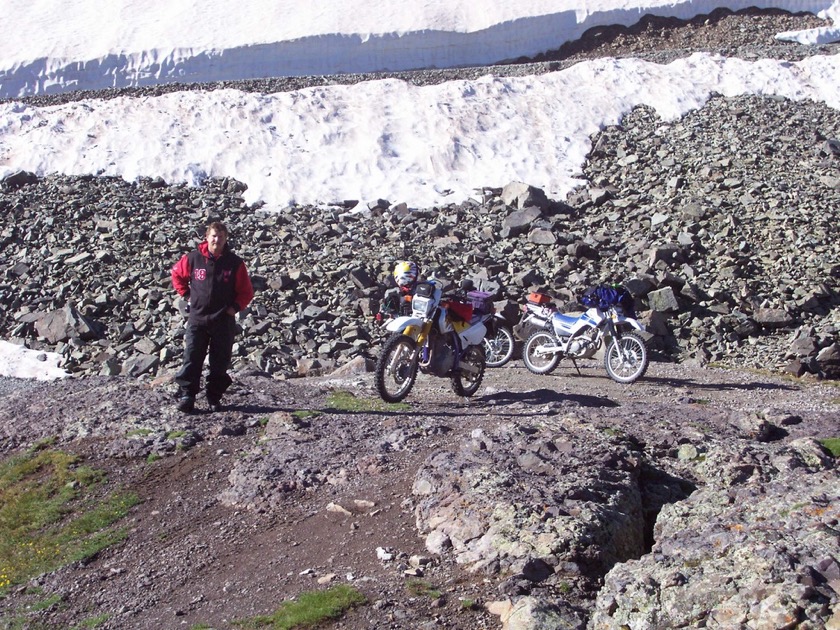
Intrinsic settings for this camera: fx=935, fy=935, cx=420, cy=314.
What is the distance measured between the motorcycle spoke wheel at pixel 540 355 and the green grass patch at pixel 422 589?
8.75 meters

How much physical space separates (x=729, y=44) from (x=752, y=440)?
26282 millimetres

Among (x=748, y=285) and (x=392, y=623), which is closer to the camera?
(x=392, y=623)

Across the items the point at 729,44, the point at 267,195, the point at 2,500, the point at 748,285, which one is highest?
the point at 729,44

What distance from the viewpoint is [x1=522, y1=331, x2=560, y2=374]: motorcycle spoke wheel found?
14.2 m

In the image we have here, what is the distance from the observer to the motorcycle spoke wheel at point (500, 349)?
48.1 feet

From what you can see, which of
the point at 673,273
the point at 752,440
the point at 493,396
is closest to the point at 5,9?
the point at 673,273

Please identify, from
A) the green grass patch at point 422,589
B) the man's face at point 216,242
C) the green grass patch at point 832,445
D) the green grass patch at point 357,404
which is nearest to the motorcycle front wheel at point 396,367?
the green grass patch at point 357,404

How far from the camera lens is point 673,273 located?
18578 millimetres

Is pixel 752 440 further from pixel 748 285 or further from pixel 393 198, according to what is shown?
pixel 393 198

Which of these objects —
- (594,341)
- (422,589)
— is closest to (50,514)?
(422,589)

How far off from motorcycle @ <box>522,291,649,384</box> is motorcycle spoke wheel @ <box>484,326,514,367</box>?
0.87ft

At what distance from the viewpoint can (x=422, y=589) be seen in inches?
218

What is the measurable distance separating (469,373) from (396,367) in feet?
4.06

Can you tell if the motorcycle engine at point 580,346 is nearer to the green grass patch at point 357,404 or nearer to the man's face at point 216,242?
the green grass patch at point 357,404
